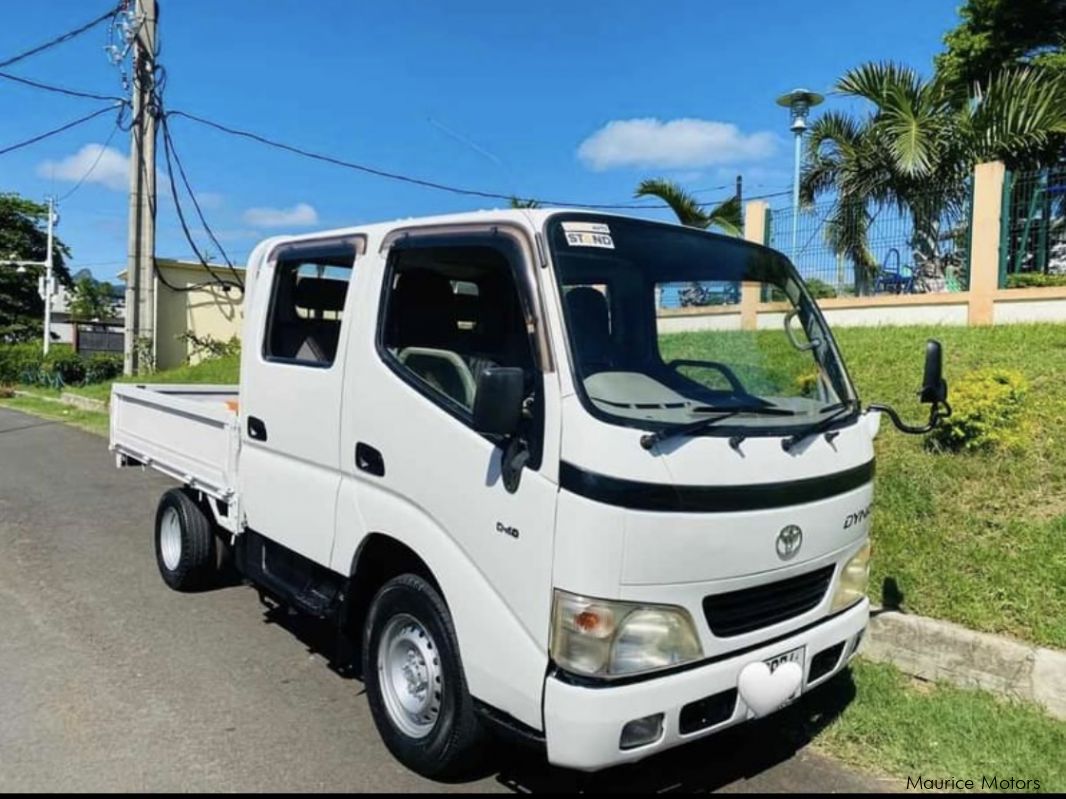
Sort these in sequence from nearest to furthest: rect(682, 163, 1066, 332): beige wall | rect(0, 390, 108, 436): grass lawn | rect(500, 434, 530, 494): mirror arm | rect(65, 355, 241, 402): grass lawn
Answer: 1. rect(500, 434, 530, 494): mirror arm
2. rect(682, 163, 1066, 332): beige wall
3. rect(0, 390, 108, 436): grass lawn
4. rect(65, 355, 241, 402): grass lawn

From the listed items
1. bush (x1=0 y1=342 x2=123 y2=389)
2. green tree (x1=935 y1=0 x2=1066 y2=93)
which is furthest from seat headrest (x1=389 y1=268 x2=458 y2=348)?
bush (x1=0 y1=342 x2=123 y2=389)

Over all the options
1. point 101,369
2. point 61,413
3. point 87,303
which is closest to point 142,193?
point 61,413

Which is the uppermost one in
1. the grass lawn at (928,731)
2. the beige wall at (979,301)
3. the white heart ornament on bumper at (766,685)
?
the beige wall at (979,301)

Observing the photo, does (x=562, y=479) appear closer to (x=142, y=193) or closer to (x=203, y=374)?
(x=203, y=374)

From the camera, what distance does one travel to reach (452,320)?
3514 millimetres

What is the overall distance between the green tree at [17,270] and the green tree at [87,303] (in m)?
11.4

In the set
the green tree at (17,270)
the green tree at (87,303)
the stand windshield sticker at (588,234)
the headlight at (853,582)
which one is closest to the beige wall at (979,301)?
the headlight at (853,582)

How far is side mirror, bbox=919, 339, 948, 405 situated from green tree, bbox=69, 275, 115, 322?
2364 inches

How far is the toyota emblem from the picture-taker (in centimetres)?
288

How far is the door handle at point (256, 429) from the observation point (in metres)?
4.25

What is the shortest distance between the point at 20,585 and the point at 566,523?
15.7ft

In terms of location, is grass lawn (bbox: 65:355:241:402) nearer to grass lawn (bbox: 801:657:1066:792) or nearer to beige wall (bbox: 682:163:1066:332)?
beige wall (bbox: 682:163:1066:332)

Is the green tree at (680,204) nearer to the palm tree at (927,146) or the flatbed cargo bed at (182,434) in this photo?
the palm tree at (927,146)

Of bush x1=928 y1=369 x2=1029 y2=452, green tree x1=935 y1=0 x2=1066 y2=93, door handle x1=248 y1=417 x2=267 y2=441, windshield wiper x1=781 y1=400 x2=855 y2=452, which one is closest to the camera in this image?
windshield wiper x1=781 y1=400 x2=855 y2=452
